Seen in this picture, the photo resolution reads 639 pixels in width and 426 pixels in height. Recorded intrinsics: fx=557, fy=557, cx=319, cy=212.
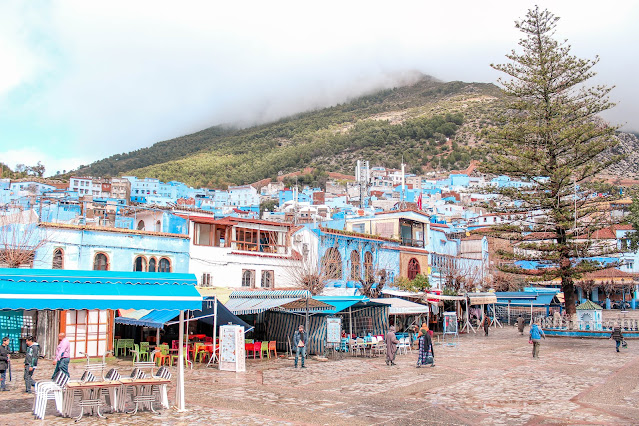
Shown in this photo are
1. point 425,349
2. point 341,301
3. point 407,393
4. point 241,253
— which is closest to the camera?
point 407,393

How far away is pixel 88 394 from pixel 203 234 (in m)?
16.7

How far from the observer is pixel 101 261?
22281mm

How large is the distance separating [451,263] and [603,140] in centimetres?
1517

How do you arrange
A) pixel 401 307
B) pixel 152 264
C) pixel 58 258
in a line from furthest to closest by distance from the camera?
pixel 152 264 → pixel 401 307 → pixel 58 258

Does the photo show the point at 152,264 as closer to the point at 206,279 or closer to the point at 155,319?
the point at 206,279

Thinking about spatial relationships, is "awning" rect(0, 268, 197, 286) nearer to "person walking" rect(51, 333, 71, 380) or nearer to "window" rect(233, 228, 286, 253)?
"person walking" rect(51, 333, 71, 380)

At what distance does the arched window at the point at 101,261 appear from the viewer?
22.1m

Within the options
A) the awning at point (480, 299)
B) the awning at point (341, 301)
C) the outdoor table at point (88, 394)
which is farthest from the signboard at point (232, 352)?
the awning at point (480, 299)

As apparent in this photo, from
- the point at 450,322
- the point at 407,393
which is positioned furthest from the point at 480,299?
the point at 407,393

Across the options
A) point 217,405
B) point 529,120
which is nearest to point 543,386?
point 217,405

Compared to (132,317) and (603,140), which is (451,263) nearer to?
(603,140)

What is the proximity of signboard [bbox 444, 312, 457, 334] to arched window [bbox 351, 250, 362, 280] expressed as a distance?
5.57 metres

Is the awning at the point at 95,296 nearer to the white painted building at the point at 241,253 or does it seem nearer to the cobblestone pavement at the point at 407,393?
the cobblestone pavement at the point at 407,393

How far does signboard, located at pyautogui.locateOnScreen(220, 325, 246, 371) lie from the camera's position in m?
16.4
